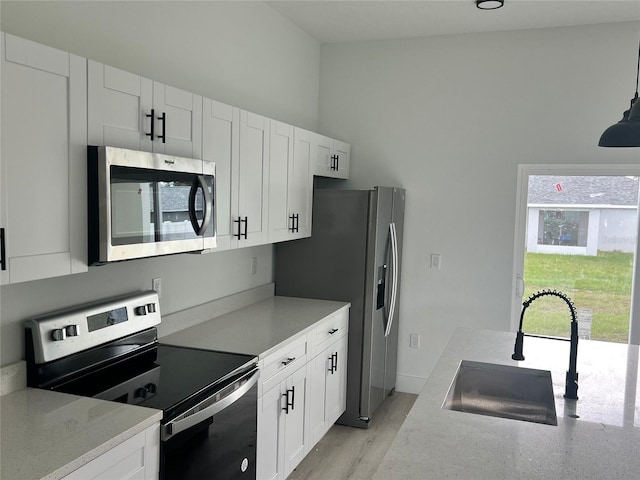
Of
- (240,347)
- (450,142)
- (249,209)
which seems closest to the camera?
(240,347)

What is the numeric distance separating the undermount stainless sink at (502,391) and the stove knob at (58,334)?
1550 mm

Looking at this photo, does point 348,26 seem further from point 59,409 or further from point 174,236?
point 59,409

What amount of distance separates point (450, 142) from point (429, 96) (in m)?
0.41

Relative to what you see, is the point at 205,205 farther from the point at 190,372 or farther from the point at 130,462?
the point at 130,462

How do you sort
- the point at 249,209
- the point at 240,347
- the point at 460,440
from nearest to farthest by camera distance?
the point at 460,440 → the point at 240,347 → the point at 249,209

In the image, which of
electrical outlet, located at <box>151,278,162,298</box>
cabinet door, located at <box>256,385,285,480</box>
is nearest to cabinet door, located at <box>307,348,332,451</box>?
cabinet door, located at <box>256,385,285,480</box>

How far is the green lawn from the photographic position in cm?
415

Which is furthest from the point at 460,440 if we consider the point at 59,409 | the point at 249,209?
the point at 249,209

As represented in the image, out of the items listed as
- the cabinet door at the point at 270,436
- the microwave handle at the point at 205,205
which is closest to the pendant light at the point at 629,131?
the microwave handle at the point at 205,205

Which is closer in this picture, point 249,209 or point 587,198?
point 249,209

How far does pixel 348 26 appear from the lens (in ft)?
14.1

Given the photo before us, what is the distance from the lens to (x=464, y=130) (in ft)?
14.7

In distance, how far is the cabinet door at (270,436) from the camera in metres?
2.74

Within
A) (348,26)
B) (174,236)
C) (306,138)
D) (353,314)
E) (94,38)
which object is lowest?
(353,314)
